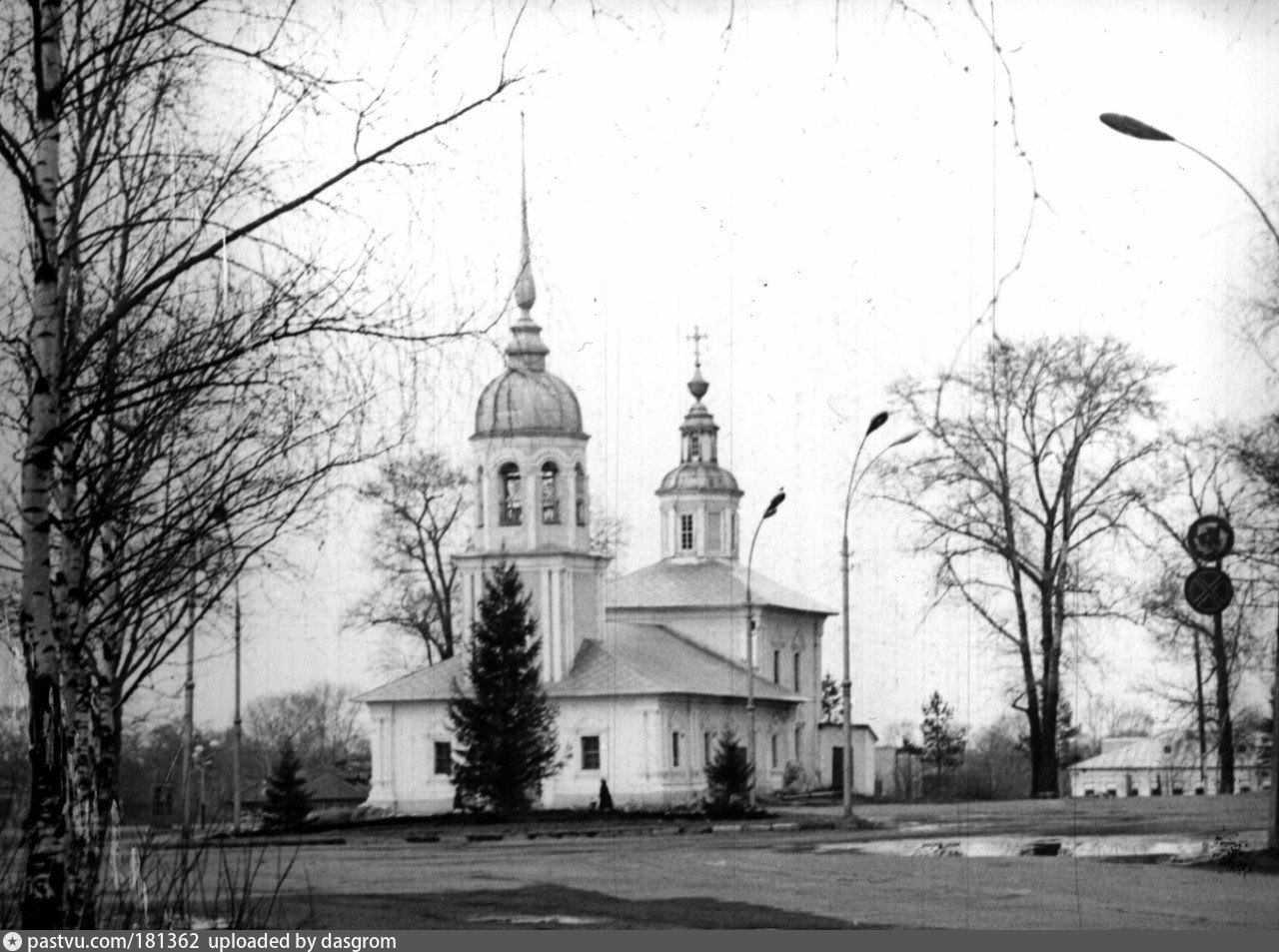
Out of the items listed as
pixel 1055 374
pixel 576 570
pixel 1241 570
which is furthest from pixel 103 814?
pixel 1241 570

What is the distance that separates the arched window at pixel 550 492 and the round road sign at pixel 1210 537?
477 centimetres

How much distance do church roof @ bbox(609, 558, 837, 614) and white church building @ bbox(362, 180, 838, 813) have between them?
0.02 m

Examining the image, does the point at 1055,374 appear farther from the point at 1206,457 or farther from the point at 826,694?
the point at 826,694

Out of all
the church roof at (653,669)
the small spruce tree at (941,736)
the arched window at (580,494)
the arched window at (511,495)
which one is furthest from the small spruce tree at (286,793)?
the small spruce tree at (941,736)

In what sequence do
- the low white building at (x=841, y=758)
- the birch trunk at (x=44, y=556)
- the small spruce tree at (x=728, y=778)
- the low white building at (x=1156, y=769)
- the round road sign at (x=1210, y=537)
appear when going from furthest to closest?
the low white building at (x=1156, y=769), the low white building at (x=841, y=758), the small spruce tree at (x=728, y=778), the round road sign at (x=1210, y=537), the birch trunk at (x=44, y=556)

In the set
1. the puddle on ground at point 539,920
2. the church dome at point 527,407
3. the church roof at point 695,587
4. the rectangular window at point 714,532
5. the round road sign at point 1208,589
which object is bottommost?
the puddle on ground at point 539,920

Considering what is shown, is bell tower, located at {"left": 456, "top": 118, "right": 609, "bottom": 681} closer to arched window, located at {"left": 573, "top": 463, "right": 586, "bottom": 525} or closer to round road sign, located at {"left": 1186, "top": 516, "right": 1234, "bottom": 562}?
arched window, located at {"left": 573, "top": 463, "right": 586, "bottom": 525}

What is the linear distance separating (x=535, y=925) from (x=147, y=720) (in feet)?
12.2

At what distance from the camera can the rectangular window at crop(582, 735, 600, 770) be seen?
1755cm

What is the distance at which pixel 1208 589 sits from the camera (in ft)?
47.9

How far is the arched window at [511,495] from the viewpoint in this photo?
15.5 m

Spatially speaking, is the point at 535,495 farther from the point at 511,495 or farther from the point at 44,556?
the point at 44,556

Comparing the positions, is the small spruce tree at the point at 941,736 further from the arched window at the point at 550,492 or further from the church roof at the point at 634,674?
the arched window at the point at 550,492

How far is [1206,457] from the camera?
16141mm
